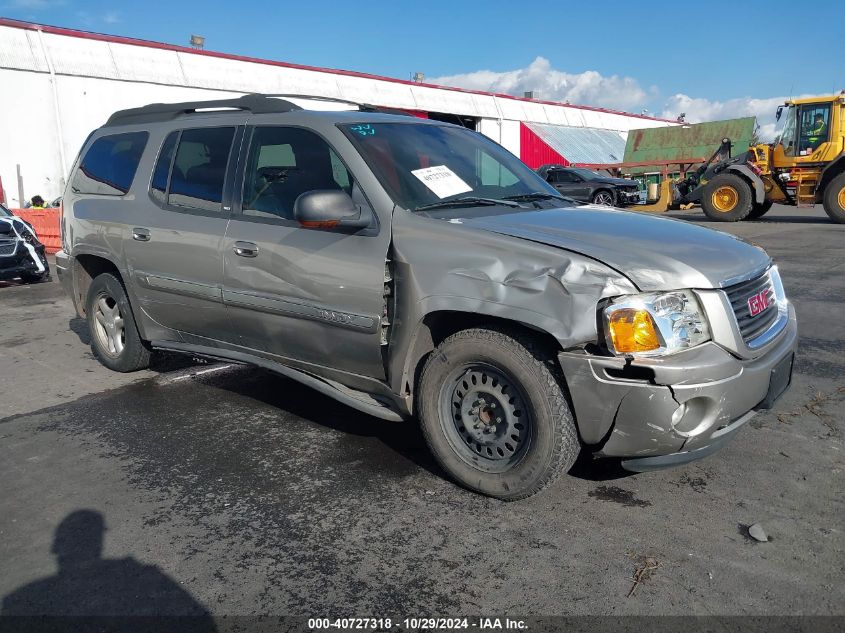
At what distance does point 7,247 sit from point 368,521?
962cm

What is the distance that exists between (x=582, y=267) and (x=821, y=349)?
3802 mm

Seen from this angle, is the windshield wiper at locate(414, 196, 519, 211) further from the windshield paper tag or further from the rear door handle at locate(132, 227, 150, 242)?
the rear door handle at locate(132, 227, 150, 242)

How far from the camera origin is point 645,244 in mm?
3061

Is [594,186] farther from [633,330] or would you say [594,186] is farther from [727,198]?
[633,330]

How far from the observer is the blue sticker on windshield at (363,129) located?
382 cm

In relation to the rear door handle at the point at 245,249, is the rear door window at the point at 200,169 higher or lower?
higher

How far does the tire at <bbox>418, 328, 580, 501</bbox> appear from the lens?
9.59ft

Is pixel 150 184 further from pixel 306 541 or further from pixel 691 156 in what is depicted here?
pixel 691 156

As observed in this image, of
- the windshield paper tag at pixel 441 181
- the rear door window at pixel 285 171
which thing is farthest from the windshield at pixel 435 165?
the rear door window at pixel 285 171

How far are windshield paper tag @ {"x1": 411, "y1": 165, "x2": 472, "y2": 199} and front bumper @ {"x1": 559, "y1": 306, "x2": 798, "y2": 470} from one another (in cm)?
129

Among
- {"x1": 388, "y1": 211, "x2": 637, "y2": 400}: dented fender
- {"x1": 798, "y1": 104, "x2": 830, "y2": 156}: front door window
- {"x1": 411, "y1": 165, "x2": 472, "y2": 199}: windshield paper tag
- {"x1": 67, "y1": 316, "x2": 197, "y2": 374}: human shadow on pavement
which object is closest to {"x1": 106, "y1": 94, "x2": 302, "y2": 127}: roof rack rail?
{"x1": 411, "y1": 165, "x2": 472, "y2": 199}: windshield paper tag

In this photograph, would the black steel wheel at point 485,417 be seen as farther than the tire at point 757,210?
No

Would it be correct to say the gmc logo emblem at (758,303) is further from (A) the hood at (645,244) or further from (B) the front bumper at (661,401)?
(B) the front bumper at (661,401)

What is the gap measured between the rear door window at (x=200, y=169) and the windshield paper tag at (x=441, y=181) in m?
1.33
